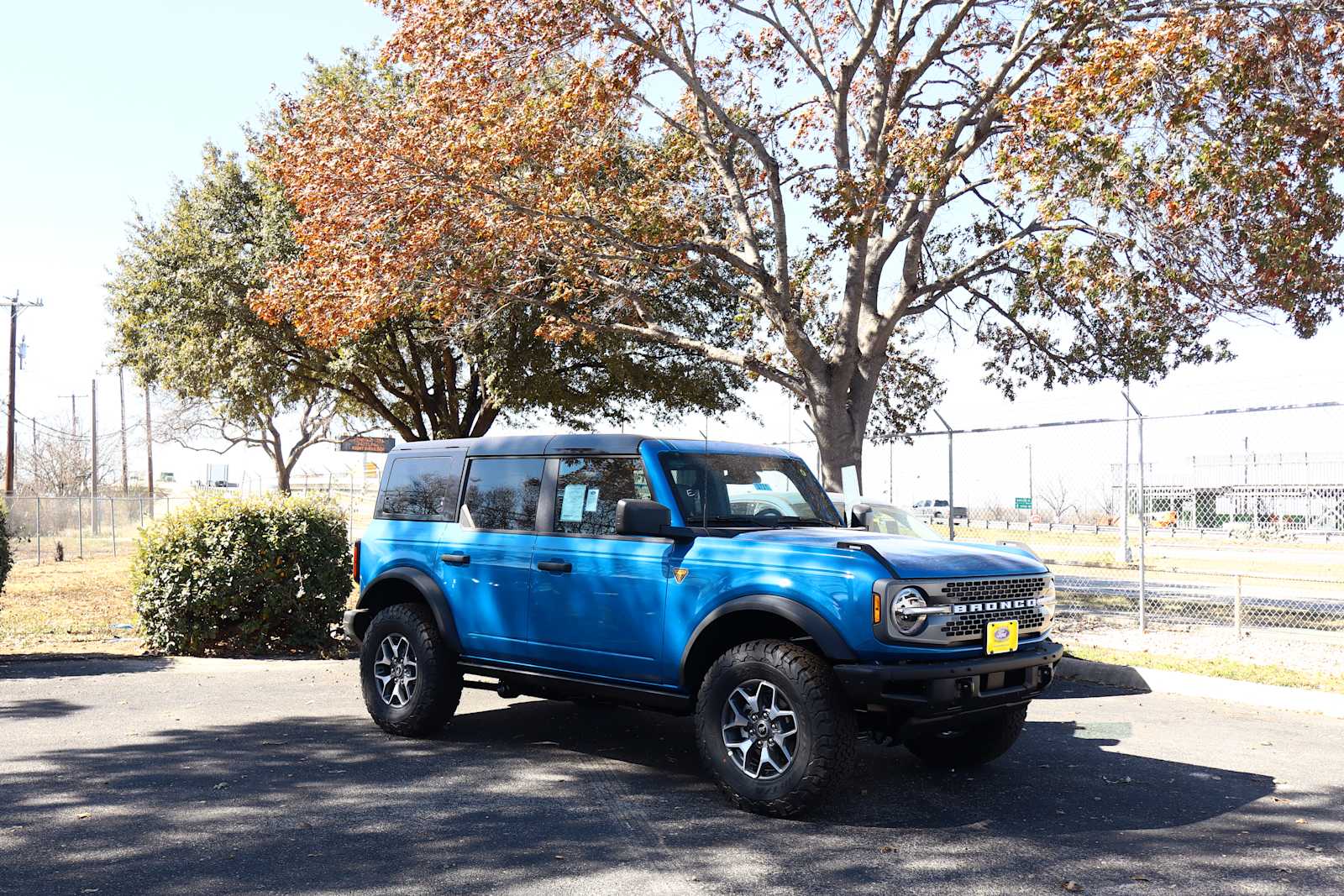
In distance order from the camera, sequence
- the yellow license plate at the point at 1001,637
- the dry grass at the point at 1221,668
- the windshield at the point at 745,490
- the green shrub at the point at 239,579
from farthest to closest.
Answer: the green shrub at the point at 239,579 → the dry grass at the point at 1221,668 → the windshield at the point at 745,490 → the yellow license plate at the point at 1001,637

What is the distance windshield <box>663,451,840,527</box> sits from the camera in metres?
6.51

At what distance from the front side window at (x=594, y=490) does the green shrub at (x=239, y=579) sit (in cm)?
549

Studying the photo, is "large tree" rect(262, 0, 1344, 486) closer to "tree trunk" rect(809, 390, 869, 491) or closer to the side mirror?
"tree trunk" rect(809, 390, 869, 491)

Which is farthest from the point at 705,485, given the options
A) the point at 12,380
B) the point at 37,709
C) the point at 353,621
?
the point at 12,380

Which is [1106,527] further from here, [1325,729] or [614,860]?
[614,860]

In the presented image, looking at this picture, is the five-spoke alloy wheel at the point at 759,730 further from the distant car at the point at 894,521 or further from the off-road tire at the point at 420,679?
the distant car at the point at 894,521

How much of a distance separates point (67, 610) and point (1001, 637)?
14.7 metres

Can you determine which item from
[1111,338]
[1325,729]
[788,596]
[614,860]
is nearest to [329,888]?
[614,860]

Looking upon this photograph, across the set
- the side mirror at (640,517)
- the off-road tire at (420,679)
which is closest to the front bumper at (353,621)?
the off-road tire at (420,679)

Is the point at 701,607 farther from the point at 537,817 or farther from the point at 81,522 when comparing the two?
the point at 81,522

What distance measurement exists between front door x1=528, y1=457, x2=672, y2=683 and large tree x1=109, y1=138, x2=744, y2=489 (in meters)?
12.9

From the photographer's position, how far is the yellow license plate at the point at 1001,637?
5.73 m

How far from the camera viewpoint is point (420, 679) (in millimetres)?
7191

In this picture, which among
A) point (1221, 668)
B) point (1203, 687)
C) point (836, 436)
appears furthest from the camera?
point (836, 436)
